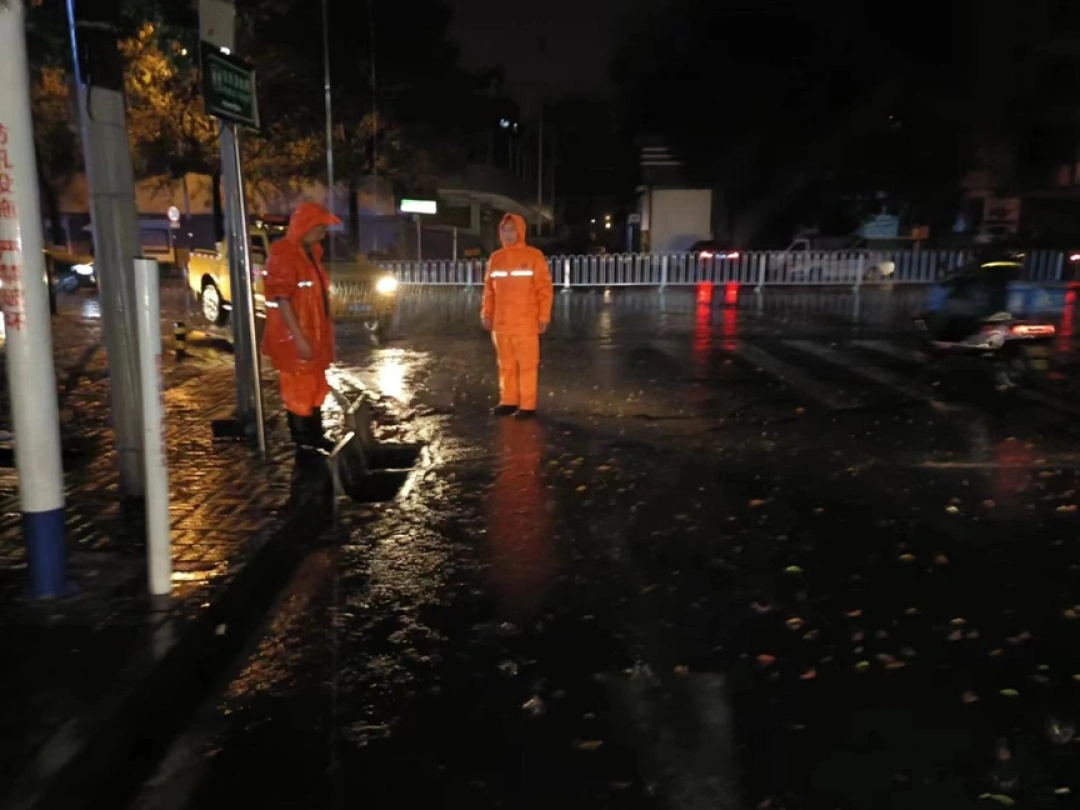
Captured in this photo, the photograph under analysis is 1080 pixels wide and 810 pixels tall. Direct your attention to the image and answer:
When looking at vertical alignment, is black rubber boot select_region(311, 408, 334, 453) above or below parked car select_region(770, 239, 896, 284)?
below

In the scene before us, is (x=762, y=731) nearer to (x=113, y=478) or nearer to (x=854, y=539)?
(x=854, y=539)

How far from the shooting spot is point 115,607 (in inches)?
179

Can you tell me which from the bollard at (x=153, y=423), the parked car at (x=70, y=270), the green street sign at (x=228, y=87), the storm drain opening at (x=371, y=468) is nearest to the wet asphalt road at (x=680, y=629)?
the storm drain opening at (x=371, y=468)

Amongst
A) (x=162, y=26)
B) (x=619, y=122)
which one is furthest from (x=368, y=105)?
(x=619, y=122)

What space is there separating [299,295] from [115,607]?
2961 mm

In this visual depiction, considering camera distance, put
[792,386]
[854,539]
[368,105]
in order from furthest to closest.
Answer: [368,105] < [792,386] < [854,539]

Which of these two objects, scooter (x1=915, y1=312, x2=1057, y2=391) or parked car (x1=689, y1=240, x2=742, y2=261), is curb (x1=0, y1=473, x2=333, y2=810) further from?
parked car (x1=689, y1=240, x2=742, y2=261)

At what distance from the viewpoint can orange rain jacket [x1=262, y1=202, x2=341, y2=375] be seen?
686 centimetres

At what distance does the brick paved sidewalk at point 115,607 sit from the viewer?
3496 mm

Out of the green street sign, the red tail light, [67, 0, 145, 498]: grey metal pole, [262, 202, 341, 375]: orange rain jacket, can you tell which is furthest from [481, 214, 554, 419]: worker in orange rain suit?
the red tail light

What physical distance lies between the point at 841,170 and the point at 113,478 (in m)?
30.6

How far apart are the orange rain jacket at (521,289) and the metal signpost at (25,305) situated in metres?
5.18

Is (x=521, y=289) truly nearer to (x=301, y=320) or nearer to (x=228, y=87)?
(x=301, y=320)

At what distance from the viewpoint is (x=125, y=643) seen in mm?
4191
